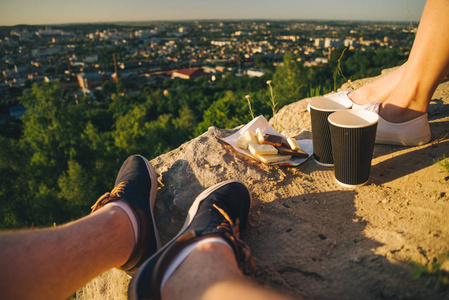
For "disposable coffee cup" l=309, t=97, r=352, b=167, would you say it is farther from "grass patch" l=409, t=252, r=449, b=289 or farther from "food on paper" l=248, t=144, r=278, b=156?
"grass patch" l=409, t=252, r=449, b=289

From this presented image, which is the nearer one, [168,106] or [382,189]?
[382,189]

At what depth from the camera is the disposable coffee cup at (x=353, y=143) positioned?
1.84m

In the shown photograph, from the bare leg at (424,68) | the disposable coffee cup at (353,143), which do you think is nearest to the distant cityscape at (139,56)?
the bare leg at (424,68)

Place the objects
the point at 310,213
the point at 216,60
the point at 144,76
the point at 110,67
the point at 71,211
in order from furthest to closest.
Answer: the point at 216,60
the point at 110,67
the point at 144,76
the point at 71,211
the point at 310,213

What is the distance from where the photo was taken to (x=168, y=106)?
121 feet

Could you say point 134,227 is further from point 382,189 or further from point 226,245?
point 382,189

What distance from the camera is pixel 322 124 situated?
7.38 ft

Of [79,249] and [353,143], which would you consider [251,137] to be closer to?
[353,143]

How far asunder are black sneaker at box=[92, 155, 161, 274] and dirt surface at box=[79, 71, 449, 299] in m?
0.23

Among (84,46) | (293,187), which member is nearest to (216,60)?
(84,46)

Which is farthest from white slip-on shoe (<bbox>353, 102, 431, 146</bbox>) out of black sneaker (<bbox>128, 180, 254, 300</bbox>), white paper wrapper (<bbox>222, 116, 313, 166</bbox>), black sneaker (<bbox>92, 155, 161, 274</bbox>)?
black sneaker (<bbox>92, 155, 161, 274</bbox>)

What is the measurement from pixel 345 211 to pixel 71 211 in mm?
14141

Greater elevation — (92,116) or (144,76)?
(144,76)

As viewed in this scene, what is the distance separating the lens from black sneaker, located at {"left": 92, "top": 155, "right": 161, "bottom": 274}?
1.79 meters
